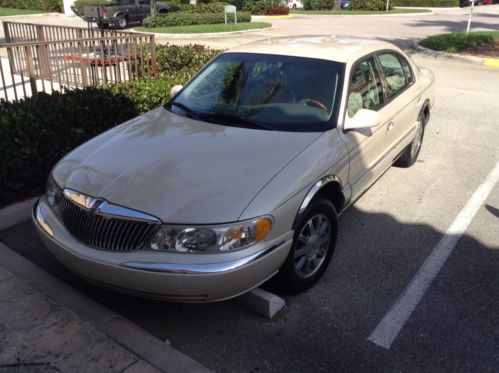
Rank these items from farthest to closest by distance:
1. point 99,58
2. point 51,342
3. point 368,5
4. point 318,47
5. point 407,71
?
point 368,5
point 99,58
point 407,71
point 318,47
point 51,342

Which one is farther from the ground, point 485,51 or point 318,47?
point 318,47

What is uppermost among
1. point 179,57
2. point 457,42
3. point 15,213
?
point 179,57

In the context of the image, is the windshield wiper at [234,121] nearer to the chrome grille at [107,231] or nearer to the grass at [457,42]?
the chrome grille at [107,231]

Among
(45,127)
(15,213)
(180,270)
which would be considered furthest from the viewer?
(45,127)

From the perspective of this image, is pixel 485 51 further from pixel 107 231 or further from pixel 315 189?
pixel 107 231

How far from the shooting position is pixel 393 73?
17.1ft

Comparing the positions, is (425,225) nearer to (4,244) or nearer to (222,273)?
(222,273)

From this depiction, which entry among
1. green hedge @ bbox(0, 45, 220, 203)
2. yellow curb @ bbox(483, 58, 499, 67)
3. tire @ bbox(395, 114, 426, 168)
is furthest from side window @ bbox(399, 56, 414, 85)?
yellow curb @ bbox(483, 58, 499, 67)

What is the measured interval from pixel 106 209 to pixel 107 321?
0.79 meters

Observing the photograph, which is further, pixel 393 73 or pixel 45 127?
pixel 393 73

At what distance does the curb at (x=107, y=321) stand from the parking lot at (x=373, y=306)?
0.45 feet

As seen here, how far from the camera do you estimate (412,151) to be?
5852 mm

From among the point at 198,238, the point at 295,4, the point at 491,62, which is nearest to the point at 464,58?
the point at 491,62

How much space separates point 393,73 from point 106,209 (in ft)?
11.5
